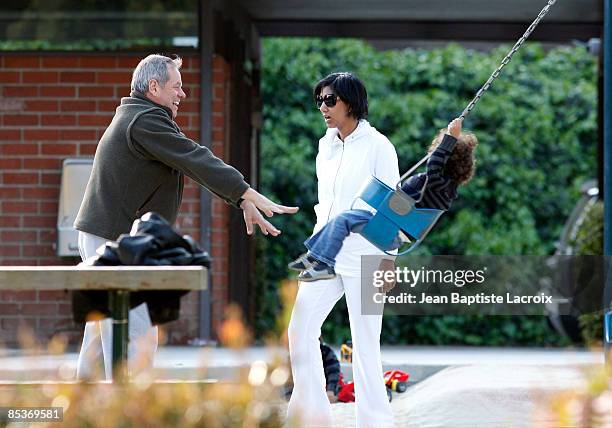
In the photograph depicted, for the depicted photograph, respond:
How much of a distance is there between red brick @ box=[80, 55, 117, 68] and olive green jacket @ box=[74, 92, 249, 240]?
5132 mm

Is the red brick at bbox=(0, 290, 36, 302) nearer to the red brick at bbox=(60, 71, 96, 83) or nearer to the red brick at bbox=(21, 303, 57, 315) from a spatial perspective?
the red brick at bbox=(21, 303, 57, 315)

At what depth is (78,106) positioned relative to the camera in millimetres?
10969

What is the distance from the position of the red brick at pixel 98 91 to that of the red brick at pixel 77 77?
0.21 ft

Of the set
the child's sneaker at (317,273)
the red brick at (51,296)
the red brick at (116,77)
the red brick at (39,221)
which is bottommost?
the child's sneaker at (317,273)

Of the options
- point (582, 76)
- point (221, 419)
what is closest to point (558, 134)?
point (582, 76)

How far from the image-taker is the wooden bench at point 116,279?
3.94m

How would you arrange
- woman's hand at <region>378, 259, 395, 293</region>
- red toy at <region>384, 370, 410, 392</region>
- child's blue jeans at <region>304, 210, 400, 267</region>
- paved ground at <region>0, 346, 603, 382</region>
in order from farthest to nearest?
paved ground at <region>0, 346, 603, 382</region> < red toy at <region>384, 370, 410, 392</region> < woman's hand at <region>378, 259, 395, 293</region> < child's blue jeans at <region>304, 210, 400, 267</region>

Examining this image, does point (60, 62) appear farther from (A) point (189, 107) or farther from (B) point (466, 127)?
(B) point (466, 127)

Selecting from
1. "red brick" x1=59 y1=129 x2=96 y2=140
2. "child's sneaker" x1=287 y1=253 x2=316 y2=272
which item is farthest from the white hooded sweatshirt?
"red brick" x1=59 y1=129 x2=96 y2=140

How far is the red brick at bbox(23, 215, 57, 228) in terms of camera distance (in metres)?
10.9

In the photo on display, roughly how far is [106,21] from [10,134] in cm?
117

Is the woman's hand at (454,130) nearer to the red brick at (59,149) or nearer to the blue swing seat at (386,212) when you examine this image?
the blue swing seat at (386,212)

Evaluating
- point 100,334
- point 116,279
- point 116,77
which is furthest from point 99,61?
point 116,279

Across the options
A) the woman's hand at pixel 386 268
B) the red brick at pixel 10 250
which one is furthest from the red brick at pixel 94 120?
the woman's hand at pixel 386 268
